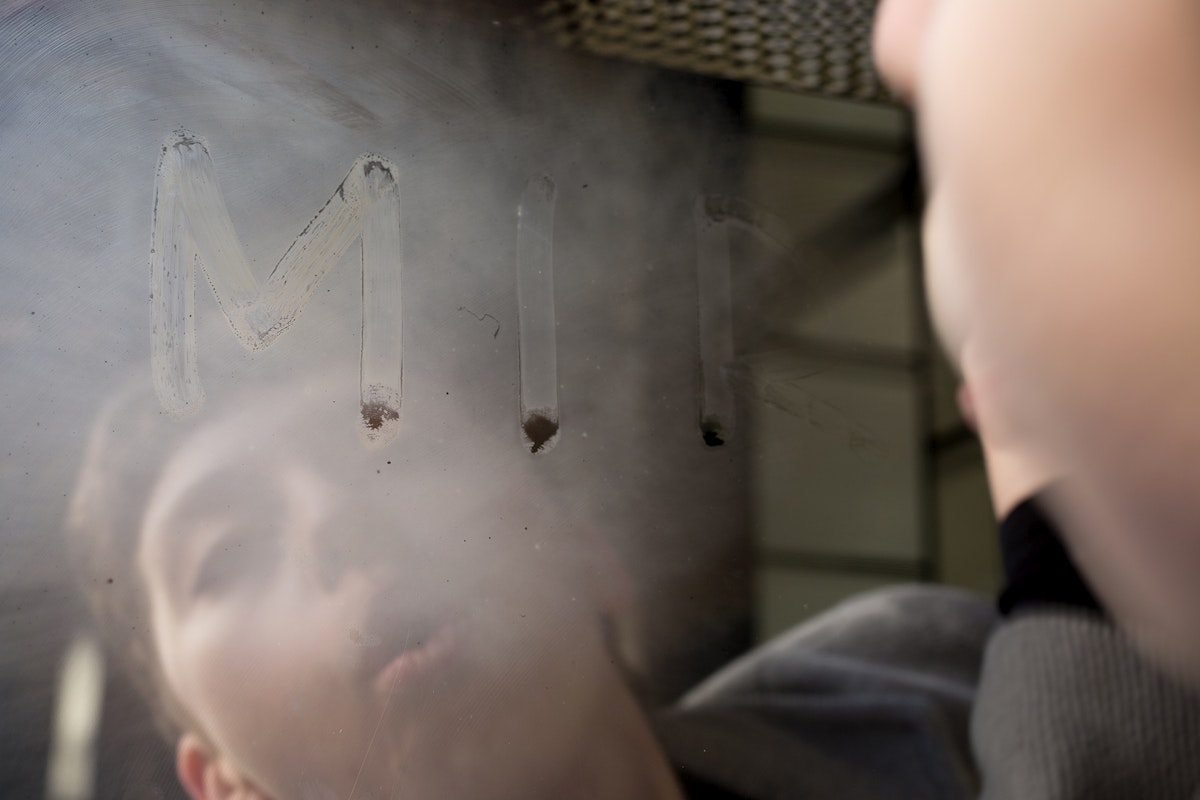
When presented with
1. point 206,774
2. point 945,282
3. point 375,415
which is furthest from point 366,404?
point 945,282

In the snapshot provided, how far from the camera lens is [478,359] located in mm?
328

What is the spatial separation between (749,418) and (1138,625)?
15 cm

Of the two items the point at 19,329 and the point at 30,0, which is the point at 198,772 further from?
the point at 30,0

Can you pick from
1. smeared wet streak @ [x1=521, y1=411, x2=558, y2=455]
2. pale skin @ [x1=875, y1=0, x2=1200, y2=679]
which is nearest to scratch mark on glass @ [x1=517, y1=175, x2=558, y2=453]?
smeared wet streak @ [x1=521, y1=411, x2=558, y2=455]

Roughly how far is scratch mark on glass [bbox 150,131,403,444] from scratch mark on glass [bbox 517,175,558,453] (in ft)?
0.15

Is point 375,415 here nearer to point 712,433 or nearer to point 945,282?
point 712,433

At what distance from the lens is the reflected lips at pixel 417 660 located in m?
0.30

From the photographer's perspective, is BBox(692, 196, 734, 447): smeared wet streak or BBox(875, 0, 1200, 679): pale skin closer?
BBox(875, 0, 1200, 679): pale skin

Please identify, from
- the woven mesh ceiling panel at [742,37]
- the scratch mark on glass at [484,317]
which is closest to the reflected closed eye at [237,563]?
the scratch mark on glass at [484,317]

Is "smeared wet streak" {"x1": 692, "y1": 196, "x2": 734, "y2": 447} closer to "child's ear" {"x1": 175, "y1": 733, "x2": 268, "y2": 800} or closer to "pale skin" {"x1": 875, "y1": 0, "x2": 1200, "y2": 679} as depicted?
"pale skin" {"x1": 875, "y1": 0, "x2": 1200, "y2": 679}

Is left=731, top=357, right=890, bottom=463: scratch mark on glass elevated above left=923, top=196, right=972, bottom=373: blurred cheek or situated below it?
below

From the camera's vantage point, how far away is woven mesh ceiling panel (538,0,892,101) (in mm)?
364

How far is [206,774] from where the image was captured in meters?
0.29

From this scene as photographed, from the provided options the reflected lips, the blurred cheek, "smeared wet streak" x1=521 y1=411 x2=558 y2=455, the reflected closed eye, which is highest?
the blurred cheek
